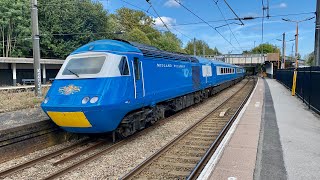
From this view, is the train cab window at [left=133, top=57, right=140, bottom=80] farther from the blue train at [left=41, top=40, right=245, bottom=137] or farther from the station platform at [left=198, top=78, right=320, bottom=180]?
the station platform at [left=198, top=78, right=320, bottom=180]

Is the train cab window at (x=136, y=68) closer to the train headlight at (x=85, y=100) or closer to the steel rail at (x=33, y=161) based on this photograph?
the train headlight at (x=85, y=100)

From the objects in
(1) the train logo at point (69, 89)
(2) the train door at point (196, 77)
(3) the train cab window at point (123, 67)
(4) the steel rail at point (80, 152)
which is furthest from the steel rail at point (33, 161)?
(2) the train door at point (196, 77)

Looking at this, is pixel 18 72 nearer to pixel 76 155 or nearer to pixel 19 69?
pixel 19 69

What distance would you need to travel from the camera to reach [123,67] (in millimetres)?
9352

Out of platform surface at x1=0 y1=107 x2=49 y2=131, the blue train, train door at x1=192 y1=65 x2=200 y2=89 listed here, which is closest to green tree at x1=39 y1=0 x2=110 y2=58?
train door at x1=192 y1=65 x2=200 y2=89

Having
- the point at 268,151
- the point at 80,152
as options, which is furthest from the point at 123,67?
the point at 268,151

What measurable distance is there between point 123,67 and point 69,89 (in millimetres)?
1686

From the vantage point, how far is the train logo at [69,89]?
28.4ft

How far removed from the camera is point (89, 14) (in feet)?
155

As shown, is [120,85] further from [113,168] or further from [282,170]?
[282,170]

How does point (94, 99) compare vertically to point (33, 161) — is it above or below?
above

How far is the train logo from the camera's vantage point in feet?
28.4

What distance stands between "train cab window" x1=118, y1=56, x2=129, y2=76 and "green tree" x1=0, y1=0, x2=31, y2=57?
127 ft

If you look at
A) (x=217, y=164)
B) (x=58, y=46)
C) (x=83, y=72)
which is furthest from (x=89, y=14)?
(x=217, y=164)
